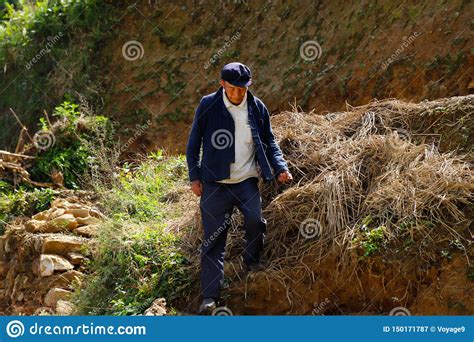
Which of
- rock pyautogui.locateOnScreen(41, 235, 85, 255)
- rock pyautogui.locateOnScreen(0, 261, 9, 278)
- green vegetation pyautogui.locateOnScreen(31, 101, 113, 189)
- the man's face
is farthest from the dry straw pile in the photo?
green vegetation pyautogui.locateOnScreen(31, 101, 113, 189)

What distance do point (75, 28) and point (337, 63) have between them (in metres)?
5.26

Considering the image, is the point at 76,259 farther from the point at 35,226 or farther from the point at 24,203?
the point at 24,203

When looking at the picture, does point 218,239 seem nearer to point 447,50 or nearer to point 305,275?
point 305,275

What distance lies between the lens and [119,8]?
50.4ft

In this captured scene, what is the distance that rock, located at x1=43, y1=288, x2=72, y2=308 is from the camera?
8.44 m

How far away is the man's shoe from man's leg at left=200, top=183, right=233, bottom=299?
54 millimetres

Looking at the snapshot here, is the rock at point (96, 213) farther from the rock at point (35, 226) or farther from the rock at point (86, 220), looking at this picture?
the rock at point (35, 226)

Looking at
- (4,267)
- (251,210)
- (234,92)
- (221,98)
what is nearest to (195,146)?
(221,98)

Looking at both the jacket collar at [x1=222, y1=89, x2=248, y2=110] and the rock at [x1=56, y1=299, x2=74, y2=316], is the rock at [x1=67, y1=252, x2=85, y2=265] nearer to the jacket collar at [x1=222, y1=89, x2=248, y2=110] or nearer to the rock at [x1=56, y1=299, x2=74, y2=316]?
the rock at [x1=56, y1=299, x2=74, y2=316]

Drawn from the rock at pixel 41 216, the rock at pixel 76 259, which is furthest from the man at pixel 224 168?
the rock at pixel 41 216

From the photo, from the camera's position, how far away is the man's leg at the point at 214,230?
22.8 feet

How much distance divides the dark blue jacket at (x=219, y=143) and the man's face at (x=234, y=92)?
103mm

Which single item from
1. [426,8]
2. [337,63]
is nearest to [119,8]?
[337,63]

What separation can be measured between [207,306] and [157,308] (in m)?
0.51
